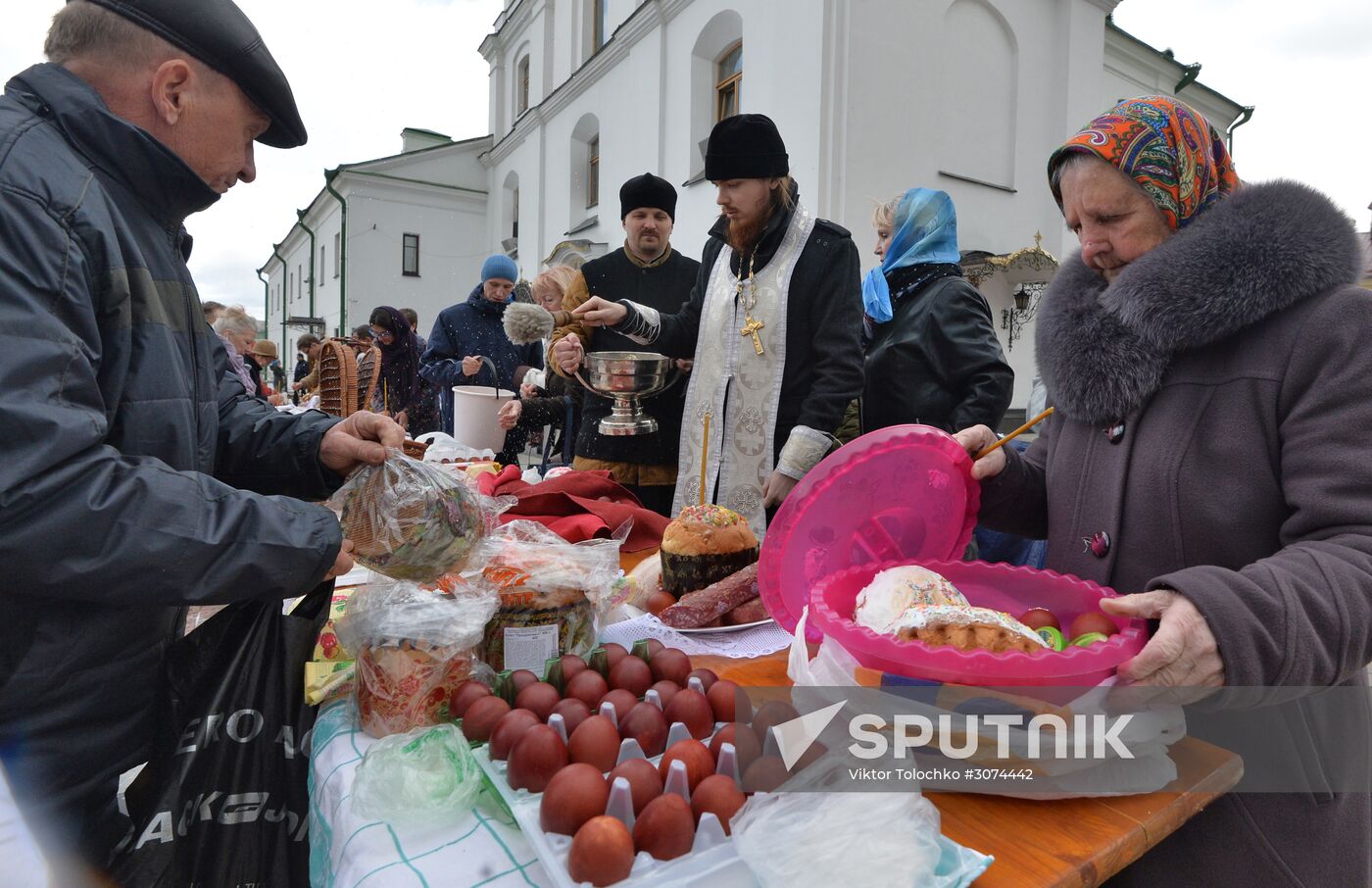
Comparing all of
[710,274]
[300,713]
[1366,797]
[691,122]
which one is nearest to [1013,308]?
[691,122]

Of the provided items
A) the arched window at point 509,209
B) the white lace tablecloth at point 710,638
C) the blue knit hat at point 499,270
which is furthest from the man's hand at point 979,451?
the arched window at point 509,209

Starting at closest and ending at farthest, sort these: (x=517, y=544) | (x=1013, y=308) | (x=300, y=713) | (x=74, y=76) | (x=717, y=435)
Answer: (x=74, y=76) < (x=300, y=713) < (x=517, y=544) < (x=717, y=435) < (x=1013, y=308)

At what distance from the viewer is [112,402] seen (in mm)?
1082

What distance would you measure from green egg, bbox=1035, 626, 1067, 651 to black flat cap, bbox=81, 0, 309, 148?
1495 mm

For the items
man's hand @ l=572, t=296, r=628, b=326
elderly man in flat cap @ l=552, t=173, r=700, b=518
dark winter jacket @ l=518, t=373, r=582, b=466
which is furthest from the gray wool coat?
dark winter jacket @ l=518, t=373, r=582, b=466

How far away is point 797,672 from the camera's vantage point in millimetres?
1149

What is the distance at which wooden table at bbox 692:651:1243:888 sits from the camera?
2.70ft

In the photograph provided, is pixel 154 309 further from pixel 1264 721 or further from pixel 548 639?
pixel 1264 721

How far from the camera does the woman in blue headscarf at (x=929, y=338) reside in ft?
9.08

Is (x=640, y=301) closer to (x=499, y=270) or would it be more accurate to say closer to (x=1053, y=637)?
(x=499, y=270)

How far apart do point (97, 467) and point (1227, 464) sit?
5.23ft

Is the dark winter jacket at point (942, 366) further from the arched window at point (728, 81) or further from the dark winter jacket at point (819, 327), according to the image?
the arched window at point (728, 81)

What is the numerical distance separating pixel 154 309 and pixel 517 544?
73 centimetres

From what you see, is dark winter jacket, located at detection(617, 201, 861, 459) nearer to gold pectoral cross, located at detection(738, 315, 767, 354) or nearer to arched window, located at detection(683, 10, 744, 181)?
gold pectoral cross, located at detection(738, 315, 767, 354)
